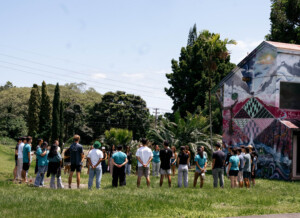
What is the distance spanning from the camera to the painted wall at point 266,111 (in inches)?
954

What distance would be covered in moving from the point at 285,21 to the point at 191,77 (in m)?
12.9

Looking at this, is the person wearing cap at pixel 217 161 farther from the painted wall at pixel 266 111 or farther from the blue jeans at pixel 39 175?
the painted wall at pixel 266 111

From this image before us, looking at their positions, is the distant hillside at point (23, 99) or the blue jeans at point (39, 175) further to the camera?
the distant hillside at point (23, 99)

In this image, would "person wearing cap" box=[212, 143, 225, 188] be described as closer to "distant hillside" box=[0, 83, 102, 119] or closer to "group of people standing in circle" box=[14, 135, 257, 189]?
"group of people standing in circle" box=[14, 135, 257, 189]

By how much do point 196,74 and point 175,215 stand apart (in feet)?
139

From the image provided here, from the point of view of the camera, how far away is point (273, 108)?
24.8m

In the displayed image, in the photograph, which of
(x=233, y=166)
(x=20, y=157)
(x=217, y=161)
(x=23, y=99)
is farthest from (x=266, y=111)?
(x=23, y=99)

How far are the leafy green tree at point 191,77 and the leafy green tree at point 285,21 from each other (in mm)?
7502

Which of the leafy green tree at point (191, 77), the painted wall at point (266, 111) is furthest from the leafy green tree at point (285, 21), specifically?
the painted wall at point (266, 111)

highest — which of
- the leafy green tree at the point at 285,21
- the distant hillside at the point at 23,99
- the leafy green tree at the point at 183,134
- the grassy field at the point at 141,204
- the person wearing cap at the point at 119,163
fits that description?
the leafy green tree at the point at 285,21

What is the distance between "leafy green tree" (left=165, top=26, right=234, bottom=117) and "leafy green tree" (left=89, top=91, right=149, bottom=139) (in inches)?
478

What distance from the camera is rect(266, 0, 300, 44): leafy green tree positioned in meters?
41.8

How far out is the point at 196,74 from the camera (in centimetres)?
5047

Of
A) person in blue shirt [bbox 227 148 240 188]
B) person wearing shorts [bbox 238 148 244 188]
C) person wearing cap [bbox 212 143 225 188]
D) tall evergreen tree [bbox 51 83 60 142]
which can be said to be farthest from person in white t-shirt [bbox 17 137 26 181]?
tall evergreen tree [bbox 51 83 60 142]
